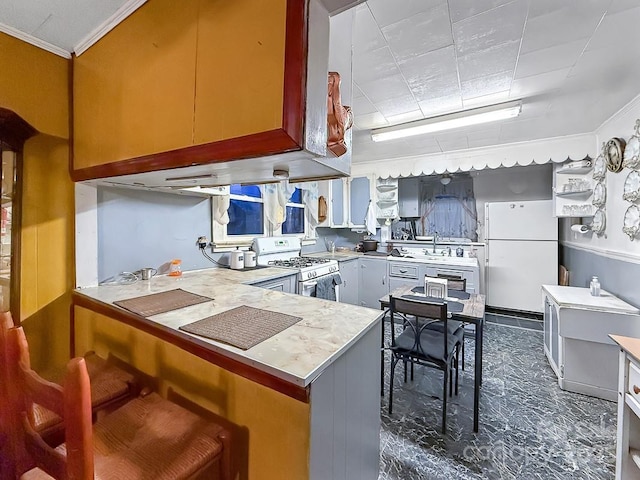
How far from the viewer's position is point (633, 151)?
218 cm

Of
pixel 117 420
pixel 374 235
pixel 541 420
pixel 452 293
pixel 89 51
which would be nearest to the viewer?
pixel 117 420

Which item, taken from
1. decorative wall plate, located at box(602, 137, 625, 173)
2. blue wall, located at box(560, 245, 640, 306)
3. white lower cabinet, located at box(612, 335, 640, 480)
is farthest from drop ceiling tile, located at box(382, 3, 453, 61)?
blue wall, located at box(560, 245, 640, 306)

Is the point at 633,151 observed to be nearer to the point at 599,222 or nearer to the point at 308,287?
the point at 599,222

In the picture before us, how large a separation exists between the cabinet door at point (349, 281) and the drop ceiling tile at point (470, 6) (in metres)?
2.91

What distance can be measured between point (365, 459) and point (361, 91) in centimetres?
241

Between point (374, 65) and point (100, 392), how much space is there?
2351 millimetres

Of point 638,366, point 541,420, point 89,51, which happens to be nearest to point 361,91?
point 89,51

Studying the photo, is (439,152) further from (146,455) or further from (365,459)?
(146,455)

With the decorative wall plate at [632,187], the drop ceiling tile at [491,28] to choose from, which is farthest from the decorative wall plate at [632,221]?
the drop ceiling tile at [491,28]

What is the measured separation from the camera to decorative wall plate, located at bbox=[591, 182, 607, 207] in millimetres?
2809

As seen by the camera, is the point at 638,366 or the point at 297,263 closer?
the point at 638,366

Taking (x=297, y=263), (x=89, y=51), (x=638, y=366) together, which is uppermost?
(x=89, y=51)

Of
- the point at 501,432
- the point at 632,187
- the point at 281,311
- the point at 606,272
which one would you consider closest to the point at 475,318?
the point at 501,432

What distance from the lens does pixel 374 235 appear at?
504 cm
